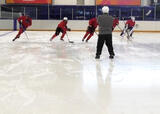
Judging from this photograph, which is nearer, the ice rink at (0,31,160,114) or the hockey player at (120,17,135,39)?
the ice rink at (0,31,160,114)

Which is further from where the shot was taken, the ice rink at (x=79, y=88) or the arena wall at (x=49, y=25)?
the arena wall at (x=49, y=25)

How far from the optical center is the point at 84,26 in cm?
1800

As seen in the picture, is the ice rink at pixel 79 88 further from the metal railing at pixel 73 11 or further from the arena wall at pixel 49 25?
the metal railing at pixel 73 11

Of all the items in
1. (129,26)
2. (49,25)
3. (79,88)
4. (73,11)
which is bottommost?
(79,88)

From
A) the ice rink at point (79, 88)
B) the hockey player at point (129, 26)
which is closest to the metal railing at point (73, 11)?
the hockey player at point (129, 26)

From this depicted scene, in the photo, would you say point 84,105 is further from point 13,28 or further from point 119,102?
point 13,28

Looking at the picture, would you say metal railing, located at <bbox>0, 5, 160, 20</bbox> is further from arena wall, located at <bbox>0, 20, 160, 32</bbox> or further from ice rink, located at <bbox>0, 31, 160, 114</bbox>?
ice rink, located at <bbox>0, 31, 160, 114</bbox>

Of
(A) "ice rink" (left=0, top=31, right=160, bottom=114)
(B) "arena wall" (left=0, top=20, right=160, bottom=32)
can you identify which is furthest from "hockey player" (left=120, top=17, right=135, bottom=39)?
(A) "ice rink" (left=0, top=31, right=160, bottom=114)

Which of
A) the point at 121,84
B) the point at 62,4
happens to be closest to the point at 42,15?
the point at 62,4

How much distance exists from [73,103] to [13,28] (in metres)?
16.0

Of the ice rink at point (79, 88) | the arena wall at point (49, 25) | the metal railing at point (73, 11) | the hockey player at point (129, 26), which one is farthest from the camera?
the arena wall at point (49, 25)

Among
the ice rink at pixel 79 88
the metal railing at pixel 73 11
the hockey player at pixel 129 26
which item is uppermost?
the metal railing at pixel 73 11

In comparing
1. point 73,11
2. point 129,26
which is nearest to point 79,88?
point 129,26

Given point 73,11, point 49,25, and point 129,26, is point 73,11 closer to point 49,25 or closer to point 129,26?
point 49,25
